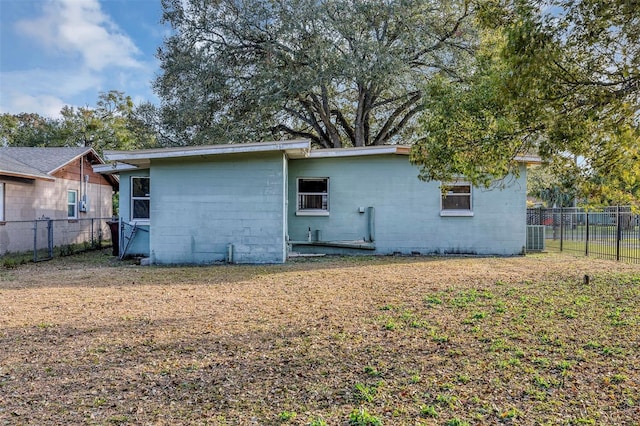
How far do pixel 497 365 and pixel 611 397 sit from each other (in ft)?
2.74

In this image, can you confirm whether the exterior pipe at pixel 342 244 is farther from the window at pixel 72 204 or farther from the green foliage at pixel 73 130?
the green foliage at pixel 73 130

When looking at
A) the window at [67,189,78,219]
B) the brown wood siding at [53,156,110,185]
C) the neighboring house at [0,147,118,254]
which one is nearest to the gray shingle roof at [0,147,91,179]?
the neighboring house at [0,147,118,254]

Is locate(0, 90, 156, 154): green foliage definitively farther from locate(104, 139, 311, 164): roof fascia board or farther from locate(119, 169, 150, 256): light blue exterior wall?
locate(104, 139, 311, 164): roof fascia board

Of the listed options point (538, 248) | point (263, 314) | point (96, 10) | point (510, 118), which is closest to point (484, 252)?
point (538, 248)

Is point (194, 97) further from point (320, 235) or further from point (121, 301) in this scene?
point (121, 301)

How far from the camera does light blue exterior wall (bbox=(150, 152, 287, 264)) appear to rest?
33.9 feet

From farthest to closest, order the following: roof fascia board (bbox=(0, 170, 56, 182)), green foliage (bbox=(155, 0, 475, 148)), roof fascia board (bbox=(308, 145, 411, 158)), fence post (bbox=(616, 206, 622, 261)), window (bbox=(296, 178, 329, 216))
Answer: green foliage (bbox=(155, 0, 475, 148)), roof fascia board (bbox=(0, 170, 56, 182)), window (bbox=(296, 178, 329, 216)), roof fascia board (bbox=(308, 145, 411, 158)), fence post (bbox=(616, 206, 622, 261))

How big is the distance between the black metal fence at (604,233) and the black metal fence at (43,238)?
14.8 m

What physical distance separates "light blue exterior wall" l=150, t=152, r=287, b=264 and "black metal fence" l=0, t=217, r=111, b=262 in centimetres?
416

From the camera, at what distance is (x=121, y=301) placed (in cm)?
624

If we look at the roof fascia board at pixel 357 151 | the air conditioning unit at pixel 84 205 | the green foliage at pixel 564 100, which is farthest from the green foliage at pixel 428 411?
the air conditioning unit at pixel 84 205

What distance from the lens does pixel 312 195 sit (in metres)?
12.6

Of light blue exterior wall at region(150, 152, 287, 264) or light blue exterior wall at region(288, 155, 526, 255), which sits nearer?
light blue exterior wall at region(150, 152, 287, 264)

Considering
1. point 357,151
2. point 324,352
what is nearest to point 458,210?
point 357,151
